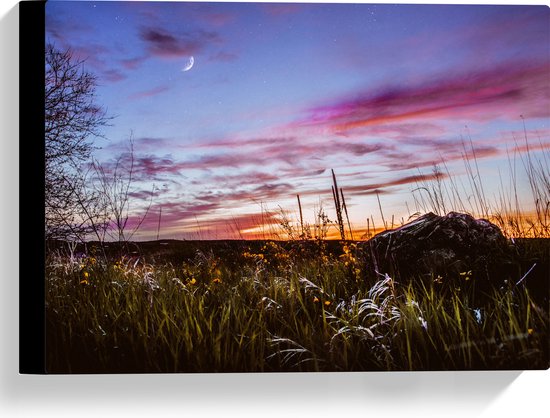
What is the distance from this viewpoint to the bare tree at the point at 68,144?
2.46 meters

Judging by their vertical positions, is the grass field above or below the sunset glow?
below

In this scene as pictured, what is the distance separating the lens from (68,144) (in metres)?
2.46

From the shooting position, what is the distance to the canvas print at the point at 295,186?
2449 millimetres

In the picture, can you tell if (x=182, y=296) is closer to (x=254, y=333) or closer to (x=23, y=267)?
(x=254, y=333)

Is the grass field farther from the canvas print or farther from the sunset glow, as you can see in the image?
the sunset glow

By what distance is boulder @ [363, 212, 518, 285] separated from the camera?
248cm

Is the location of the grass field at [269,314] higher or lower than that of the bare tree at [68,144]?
lower

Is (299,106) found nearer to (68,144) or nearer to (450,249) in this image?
(450,249)

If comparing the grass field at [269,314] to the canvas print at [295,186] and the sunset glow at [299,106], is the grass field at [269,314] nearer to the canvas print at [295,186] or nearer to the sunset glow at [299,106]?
the canvas print at [295,186]

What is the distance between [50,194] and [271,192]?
0.95m

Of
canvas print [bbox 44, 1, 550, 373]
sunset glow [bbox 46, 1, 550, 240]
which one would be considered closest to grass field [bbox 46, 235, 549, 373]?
canvas print [bbox 44, 1, 550, 373]

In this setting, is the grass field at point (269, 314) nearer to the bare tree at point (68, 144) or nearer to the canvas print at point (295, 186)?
the canvas print at point (295, 186)

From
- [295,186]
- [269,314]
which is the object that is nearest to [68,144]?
[295,186]

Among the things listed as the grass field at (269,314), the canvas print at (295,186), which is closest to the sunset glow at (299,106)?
the canvas print at (295,186)
